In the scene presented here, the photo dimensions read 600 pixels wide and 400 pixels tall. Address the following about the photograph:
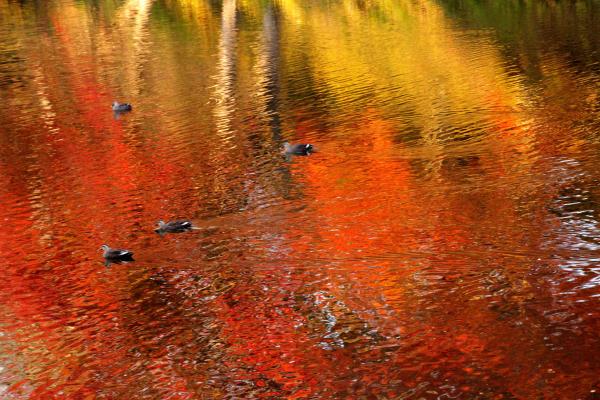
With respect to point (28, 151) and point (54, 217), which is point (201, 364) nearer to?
point (54, 217)

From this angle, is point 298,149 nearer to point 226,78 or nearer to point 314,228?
point 314,228

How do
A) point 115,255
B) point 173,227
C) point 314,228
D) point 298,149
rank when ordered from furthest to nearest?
point 298,149, point 173,227, point 314,228, point 115,255

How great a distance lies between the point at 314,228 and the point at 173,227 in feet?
7.03

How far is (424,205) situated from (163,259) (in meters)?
4.13

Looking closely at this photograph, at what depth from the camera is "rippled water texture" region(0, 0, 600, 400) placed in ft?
36.3

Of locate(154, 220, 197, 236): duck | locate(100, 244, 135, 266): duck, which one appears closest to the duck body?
locate(154, 220, 197, 236): duck

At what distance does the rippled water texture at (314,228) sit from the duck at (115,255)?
0.27 meters

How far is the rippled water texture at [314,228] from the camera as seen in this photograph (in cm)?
1106

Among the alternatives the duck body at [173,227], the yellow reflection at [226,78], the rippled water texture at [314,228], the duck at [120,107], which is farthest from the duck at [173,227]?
the duck at [120,107]

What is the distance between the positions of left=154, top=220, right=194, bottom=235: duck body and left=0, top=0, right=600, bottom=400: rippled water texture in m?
0.20

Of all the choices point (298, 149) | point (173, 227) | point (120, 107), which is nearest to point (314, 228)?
point (173, 227)

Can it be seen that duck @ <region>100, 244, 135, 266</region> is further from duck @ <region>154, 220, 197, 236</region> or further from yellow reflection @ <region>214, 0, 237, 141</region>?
yellow reflection @ <region>214, 0, 237, 141</region>

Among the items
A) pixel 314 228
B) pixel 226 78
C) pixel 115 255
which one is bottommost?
pixel 314 228

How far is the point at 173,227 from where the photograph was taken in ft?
50.3
